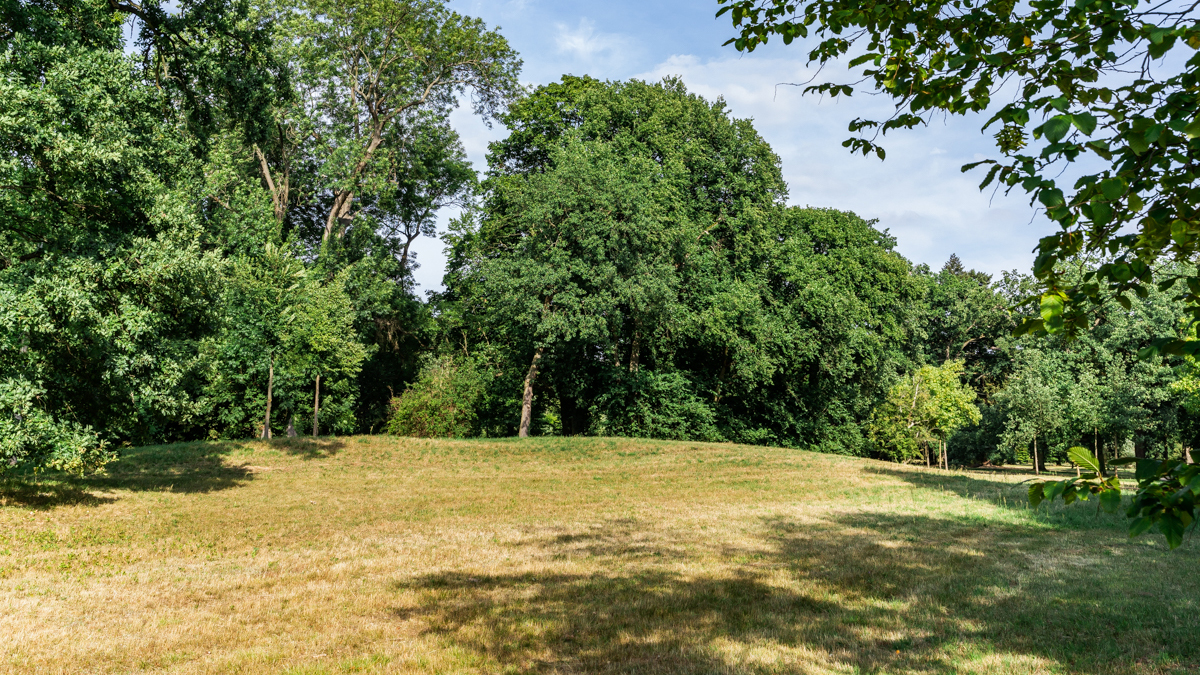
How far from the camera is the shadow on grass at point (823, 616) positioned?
5.96 meters

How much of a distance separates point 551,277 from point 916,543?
17.0m

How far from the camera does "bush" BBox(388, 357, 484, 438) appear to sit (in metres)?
31.8

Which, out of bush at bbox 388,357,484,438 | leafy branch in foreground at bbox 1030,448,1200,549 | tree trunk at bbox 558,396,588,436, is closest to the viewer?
leafy branch in foreground at bbox 1030,448,1200,549

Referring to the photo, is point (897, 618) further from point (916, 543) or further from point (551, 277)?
point (551, 277)

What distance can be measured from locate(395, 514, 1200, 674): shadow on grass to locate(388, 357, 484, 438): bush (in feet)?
73.9

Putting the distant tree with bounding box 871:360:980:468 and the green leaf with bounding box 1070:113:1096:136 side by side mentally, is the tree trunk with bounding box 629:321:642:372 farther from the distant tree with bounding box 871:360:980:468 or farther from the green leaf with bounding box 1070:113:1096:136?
the green leaf with bounding box 1070:113:1096:136

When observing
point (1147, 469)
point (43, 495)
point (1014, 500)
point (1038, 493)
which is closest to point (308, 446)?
point (43, 495)

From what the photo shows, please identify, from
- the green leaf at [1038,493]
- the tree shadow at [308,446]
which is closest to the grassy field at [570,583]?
the green leaf at [1038,493]

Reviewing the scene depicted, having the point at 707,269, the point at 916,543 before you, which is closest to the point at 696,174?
the point at 707,269

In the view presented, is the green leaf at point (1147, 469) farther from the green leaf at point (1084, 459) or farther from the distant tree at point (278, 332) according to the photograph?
the distant tree at point (278, 332)

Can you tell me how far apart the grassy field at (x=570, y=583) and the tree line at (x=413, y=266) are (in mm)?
4058

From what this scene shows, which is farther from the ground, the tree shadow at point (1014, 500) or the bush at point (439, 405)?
the bush at point (439, 405)

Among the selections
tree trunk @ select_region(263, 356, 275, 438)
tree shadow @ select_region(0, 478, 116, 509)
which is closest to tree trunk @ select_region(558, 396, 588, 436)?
tree trunk @ select_region(263, 356, 275, 438)

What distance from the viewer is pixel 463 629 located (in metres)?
6.86
